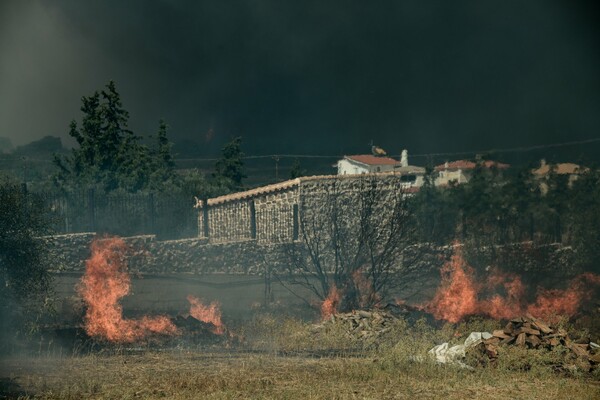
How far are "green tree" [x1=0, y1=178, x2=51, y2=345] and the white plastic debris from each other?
39.0ft

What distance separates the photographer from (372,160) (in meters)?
78.7

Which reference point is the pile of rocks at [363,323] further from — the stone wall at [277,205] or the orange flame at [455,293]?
the stone wall at [277,205]

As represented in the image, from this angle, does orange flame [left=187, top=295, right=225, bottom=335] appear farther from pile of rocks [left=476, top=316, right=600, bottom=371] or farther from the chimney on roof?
the chimney on roof

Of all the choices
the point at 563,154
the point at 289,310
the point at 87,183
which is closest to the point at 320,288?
the point at 289,310

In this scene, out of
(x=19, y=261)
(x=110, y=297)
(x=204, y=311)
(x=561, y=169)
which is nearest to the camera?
(x=19, y=261)

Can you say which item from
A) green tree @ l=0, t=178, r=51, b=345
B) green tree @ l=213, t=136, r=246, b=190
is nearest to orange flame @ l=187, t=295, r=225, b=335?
green tree @ l=0, t=178, r=51, b=345

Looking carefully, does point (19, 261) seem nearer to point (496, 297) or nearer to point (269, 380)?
point (269, 380)

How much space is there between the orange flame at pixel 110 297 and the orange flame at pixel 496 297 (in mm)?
10689

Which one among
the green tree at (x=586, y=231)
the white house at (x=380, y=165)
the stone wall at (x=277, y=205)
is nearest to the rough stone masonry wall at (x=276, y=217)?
the stone wall at (x=277, y=205)

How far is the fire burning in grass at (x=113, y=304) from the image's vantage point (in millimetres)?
27125

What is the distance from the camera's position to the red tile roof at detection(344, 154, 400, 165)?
78.2 metres

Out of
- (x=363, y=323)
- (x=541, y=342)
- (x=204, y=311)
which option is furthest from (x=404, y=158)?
(x=541, y=342)

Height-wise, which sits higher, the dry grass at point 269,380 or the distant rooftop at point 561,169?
the distant rooftop at point 561,169

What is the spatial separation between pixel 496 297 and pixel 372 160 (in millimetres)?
46828
